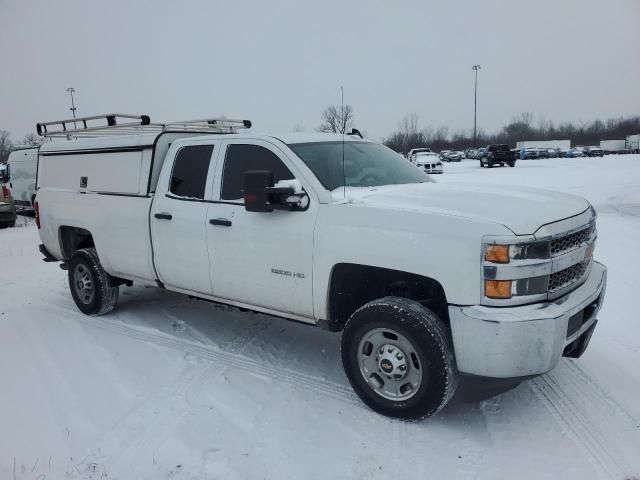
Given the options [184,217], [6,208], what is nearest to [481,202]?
[184,217]

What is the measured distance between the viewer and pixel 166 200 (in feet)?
15.5

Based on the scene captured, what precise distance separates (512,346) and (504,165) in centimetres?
3653

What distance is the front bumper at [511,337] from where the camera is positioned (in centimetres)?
288

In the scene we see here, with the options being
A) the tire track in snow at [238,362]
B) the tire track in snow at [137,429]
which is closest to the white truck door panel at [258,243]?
the tire track in snow at [238,362]

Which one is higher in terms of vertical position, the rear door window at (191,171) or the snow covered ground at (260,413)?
the rear door window at (191,171)

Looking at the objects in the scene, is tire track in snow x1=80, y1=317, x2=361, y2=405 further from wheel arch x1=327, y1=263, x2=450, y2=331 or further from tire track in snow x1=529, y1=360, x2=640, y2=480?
tire track in snow x1=529, y1=360, x2=640, y2=480

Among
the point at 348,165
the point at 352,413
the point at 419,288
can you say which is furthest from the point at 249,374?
the point at 348,165

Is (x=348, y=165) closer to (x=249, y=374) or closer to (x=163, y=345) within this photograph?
(x=249, y=374)

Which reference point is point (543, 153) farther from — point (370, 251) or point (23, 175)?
point (370, 251)

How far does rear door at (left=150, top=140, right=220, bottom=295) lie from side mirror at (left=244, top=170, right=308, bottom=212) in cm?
85

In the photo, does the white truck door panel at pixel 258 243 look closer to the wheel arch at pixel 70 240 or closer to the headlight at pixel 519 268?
the headlight at pixel 519 268

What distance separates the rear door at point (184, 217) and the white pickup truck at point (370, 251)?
1cm

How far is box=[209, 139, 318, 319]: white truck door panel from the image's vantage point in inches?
148

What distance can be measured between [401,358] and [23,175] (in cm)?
1716
